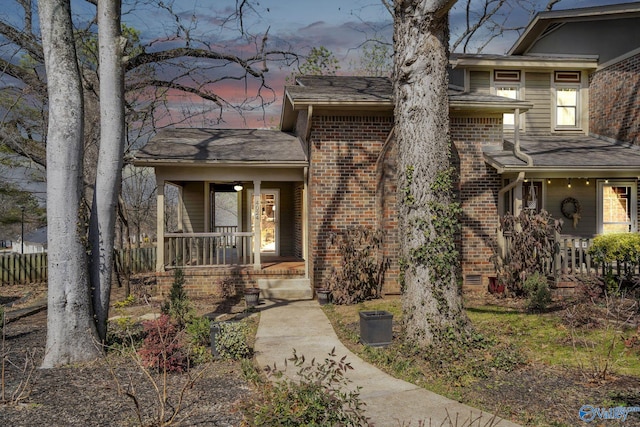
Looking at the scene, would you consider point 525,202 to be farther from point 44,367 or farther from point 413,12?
point 44,367

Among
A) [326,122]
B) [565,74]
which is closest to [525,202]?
[565,74]

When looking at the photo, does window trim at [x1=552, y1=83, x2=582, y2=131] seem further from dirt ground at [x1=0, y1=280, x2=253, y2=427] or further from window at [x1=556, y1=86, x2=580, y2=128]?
dirt ground at [x1=0, y1=280, x2=253, y2=427]

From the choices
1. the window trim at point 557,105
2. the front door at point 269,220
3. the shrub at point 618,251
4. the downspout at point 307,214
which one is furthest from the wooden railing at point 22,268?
the window trim at point 557,105

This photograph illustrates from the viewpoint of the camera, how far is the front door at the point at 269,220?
15634 mm

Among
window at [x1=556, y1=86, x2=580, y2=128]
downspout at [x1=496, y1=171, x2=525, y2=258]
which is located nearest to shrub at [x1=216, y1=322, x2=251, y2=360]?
downspout at [x1=496, y1=171, x2=525, y2=258]

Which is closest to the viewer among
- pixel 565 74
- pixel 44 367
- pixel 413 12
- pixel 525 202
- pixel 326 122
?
pixel 44 367

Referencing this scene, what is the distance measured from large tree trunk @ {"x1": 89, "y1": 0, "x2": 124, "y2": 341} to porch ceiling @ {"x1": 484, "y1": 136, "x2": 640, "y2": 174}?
8188 millimetres

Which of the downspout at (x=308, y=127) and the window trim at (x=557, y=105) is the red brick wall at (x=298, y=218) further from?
the window trim at (x=557, y=105)

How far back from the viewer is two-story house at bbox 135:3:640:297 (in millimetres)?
Result: 11047

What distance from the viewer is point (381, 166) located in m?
11.1

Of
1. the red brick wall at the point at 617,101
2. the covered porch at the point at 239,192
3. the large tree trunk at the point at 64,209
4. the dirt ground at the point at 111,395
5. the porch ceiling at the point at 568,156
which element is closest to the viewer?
the dirt ground at the point at 111,395

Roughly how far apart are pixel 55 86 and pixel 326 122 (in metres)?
6.16

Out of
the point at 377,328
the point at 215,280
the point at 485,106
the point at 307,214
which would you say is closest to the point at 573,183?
the point at 485,106

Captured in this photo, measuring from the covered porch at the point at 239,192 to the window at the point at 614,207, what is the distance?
8924mm
